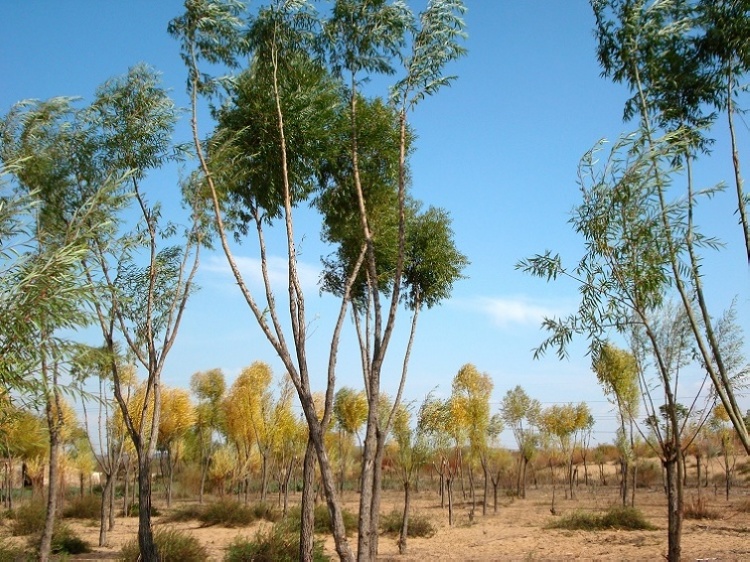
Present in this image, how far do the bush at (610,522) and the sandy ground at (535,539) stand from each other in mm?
459

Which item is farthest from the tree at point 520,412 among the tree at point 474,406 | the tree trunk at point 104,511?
the tree trunk at point 104,511

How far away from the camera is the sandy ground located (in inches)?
558

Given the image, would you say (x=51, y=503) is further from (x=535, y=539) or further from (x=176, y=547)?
(x=535, y=539)

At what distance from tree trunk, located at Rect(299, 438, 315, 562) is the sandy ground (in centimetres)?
472

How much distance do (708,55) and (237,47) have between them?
227 inches

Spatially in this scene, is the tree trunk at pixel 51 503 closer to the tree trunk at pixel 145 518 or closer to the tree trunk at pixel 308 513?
the tree trunk at pixel 145 518

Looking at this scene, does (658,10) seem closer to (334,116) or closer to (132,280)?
(334,116)

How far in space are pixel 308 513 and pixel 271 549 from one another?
3709 mm

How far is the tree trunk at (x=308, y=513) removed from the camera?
9.09 metres

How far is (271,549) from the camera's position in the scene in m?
12.5

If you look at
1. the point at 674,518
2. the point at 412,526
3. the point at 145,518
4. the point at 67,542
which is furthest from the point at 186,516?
the point at 674,518

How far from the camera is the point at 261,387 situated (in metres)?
26.5

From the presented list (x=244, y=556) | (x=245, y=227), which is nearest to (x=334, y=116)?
(x=245, y=227)

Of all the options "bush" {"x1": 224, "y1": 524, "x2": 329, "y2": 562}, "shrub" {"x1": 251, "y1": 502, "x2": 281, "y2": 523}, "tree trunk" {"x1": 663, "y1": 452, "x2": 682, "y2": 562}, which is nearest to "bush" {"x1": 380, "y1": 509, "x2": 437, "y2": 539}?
"shrub" {"x1": 251, "y1": 502, "x2": 281, "y2": 523}
